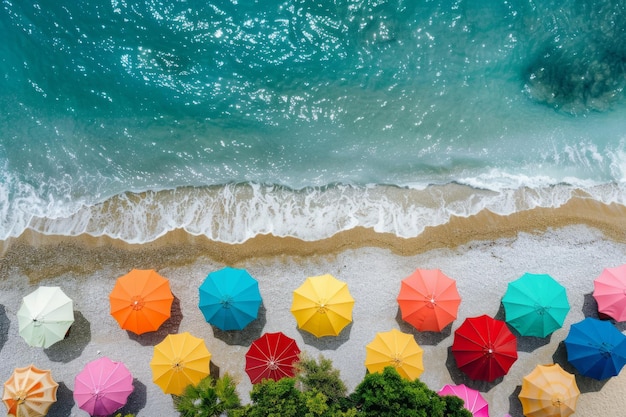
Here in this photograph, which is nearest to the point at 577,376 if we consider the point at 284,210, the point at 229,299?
the point at 284,210

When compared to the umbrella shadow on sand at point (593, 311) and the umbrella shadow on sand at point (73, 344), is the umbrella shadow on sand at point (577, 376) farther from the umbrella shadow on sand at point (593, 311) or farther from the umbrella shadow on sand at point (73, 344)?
the umbrella shadow on sand at point (73, 344)

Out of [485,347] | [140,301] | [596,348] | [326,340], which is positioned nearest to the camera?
[485,347]

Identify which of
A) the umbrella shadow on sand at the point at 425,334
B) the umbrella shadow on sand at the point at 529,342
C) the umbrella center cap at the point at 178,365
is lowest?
the umbrella shadow on sand at the point at 529,342

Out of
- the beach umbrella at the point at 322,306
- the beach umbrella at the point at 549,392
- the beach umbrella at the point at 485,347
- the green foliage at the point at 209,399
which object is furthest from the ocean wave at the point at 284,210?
the beach umbrella at the point at 549,392

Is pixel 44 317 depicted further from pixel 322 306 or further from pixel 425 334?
pixel 425 334

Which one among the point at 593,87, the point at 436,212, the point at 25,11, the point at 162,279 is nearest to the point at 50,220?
the point at 162,279

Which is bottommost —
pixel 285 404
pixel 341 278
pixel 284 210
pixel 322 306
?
pixel 285 404

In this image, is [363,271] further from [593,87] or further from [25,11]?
[25,11]
